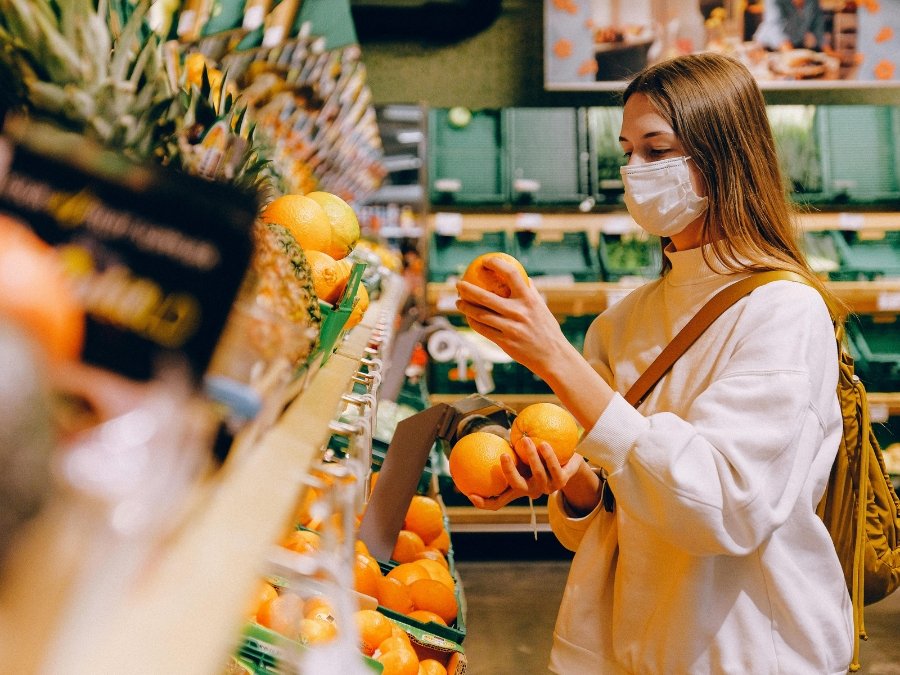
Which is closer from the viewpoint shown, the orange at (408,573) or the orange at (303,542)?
the orange at (303,542)

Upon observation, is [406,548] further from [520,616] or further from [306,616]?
[520,616]

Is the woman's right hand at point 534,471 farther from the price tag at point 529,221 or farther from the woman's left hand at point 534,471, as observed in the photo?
the price tag at point 529,221

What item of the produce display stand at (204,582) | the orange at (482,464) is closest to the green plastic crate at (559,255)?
the orange at (482,464)

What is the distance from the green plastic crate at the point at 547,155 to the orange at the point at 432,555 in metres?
2.85

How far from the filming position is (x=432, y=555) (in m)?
1.88

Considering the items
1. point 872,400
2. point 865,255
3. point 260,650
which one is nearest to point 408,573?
point 260,650

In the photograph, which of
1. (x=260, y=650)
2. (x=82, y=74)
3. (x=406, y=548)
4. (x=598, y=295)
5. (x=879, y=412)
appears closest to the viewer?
(x=82, y=74)

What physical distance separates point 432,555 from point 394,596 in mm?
336

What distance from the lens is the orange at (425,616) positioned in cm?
150

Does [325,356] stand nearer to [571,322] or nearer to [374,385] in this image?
[374,385]

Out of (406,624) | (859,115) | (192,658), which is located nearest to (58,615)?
(192,658)

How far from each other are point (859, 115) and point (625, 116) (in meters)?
3.78

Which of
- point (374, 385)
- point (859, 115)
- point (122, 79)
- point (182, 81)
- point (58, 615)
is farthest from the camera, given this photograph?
point (859, 115)

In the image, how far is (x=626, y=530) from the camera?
49.8 inches
